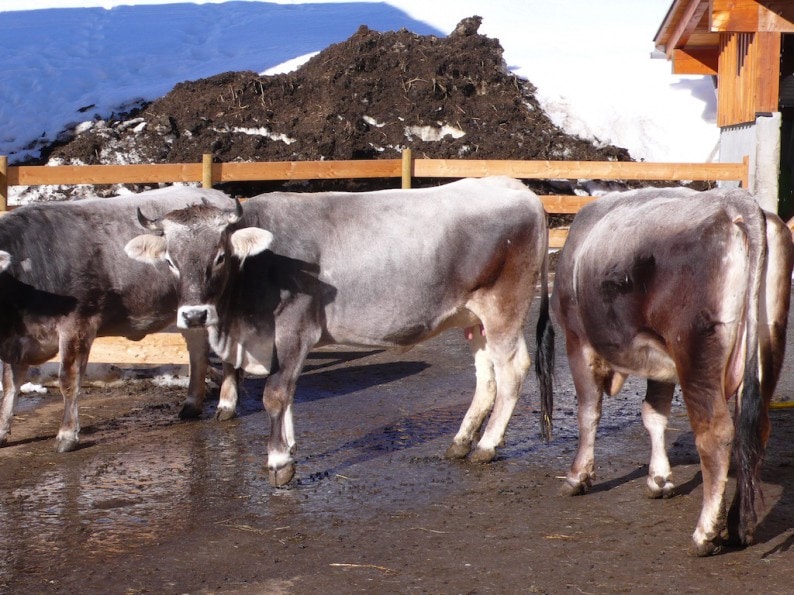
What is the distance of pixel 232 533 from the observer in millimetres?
5215

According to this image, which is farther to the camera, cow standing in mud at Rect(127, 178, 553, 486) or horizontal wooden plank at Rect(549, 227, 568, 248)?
horizontal wooden plank at Rect(549, 227, 568, 248)

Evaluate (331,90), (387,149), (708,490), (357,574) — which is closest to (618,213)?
(708,490)

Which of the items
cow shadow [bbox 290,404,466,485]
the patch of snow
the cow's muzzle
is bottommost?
cow shadow [bbox 290,404,466,485]

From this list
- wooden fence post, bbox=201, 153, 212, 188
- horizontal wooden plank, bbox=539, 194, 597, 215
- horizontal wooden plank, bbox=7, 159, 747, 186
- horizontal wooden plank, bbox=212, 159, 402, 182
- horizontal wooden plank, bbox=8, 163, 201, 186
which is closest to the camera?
horizontal wooden plank, bbox=8, 163, 201, 186

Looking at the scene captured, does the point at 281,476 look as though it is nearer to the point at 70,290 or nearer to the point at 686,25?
the point at 70,290

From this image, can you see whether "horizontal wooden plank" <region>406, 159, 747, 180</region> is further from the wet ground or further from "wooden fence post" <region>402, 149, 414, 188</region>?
the wet ground

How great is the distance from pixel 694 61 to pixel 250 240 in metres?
15.0

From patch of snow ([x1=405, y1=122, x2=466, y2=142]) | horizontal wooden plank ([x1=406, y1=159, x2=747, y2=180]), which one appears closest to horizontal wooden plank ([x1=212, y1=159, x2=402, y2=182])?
horizontal wooden plank ([x1=406, y1=159, x2=747, y2=180])

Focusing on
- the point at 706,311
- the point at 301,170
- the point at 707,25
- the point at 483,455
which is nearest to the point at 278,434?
the point at 483,455

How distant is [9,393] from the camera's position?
7176 millimetres

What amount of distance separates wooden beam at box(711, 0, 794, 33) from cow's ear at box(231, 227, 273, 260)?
10.2 metres

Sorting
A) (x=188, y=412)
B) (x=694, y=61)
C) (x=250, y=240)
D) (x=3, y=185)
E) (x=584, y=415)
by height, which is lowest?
(x=188, y=412)

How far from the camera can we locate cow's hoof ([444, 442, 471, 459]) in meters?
6.52

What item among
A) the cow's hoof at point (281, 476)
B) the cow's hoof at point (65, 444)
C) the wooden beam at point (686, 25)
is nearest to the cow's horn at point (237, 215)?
the cow's hoof at point (281, 476)
